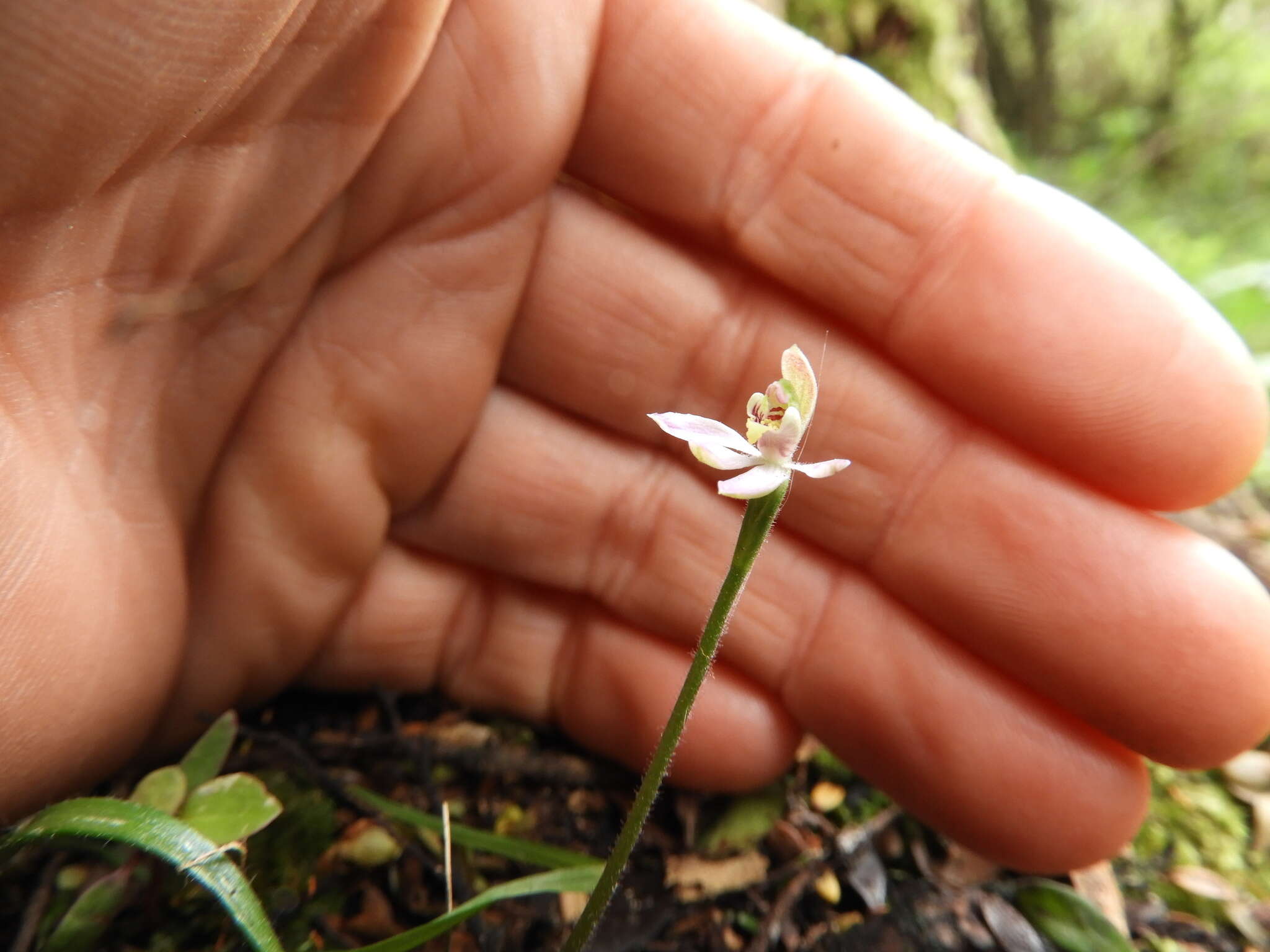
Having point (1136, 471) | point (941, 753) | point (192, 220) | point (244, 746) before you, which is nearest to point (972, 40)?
point (1136, 471)

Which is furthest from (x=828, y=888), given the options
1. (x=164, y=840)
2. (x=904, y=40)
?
(x=904, y=40)

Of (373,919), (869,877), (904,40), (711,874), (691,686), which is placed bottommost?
(373,919)

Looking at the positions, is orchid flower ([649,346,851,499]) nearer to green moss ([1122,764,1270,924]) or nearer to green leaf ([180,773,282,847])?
green leaf ([180,773,282,847])

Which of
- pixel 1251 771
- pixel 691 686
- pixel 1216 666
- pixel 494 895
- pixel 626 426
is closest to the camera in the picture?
pixel 691 686

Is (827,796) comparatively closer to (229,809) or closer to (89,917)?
(229,809)

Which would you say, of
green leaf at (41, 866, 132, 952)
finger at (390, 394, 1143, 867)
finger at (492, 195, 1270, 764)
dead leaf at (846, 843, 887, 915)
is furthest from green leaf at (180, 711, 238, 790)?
dead leaf at (846, 843, 887, 915)

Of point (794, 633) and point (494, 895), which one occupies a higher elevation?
point (794, 633)
